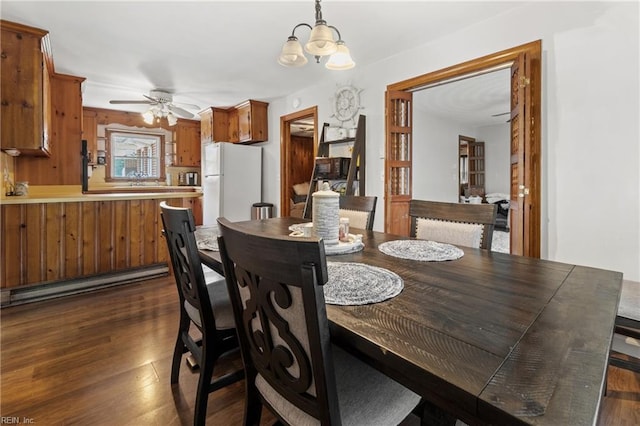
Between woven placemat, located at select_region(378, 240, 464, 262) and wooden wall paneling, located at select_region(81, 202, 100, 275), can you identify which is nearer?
woven placemat, located at select_region(378, 240, 464, 262)

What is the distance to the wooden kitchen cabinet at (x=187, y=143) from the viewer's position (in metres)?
6.58

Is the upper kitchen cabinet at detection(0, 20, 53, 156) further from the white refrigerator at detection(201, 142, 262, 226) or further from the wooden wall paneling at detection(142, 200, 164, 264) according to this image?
the white refrigerator at detection(201, 142, 262, 226)

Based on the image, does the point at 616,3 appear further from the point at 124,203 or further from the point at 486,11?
the point at 124,203

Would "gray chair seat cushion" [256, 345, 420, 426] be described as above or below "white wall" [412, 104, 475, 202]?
below

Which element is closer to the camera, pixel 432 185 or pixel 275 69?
pixel 275 69

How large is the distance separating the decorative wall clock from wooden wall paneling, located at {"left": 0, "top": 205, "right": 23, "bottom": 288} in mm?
3236

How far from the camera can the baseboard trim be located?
2.61 metres

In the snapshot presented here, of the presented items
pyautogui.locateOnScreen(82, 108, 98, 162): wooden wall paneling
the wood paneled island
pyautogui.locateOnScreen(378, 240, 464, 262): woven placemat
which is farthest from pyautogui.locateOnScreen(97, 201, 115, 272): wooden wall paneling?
pyautogui.locateOnScreen(82, 108, 98, 162): wooden wall paneling

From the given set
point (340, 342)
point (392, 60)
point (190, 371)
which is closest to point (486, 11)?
point (392, 60)

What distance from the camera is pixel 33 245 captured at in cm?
269

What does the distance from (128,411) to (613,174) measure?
10.0 ft

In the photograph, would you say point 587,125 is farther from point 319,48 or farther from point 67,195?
point 67,195

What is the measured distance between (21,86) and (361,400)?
3.56m

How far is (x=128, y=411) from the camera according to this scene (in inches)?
56.4
